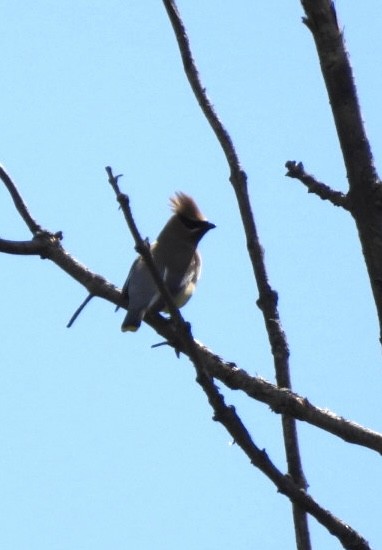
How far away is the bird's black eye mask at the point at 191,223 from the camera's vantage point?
285 inches

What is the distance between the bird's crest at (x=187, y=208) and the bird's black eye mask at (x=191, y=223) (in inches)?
0.6

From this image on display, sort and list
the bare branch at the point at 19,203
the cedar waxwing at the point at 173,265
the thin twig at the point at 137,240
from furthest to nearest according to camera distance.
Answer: the cedar waxwing at the point at 173,265 → the bare branch at the point at 19,203 → the thin twig at the point at 137,240

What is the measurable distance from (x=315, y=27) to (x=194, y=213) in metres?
4.89

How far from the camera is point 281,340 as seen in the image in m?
3.53

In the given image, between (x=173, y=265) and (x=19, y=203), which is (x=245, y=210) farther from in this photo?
(x=173, y=265)

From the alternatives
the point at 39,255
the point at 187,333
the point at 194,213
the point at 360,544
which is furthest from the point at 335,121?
the point at 194,213

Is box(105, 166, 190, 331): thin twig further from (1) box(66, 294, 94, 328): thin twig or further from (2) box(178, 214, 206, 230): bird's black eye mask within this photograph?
(2) box(178, 214, 206, 230): bird's black eye mask

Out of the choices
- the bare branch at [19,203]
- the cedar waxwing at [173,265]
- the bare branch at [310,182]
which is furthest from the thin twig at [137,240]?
the cedar waxwing at [173,265]

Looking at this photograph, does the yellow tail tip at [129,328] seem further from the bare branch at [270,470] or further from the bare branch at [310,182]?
the bare branch at [270,470]

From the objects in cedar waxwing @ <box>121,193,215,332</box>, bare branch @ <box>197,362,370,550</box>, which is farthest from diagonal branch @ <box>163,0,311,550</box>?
cedar waxwing @ <box>121,193,215,332</box>

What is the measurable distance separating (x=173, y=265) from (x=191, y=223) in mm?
786

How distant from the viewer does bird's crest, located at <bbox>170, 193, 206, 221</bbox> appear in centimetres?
725

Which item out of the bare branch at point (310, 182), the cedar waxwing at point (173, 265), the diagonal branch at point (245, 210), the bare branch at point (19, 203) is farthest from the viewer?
the cedar waxwing at point (173, 265)

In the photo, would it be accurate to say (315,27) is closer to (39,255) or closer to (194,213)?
(39,255)
